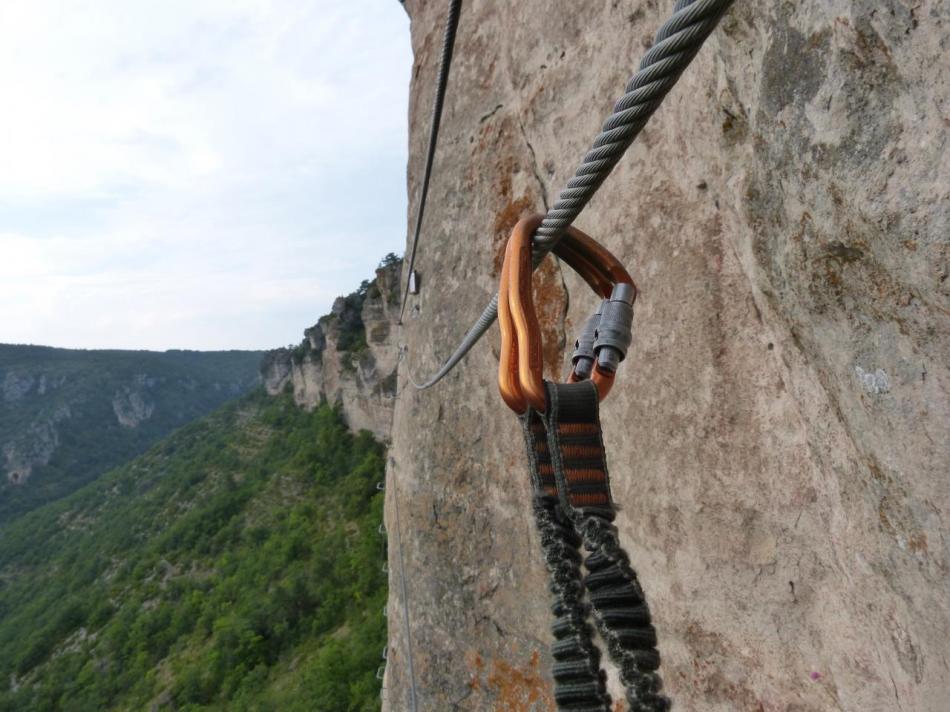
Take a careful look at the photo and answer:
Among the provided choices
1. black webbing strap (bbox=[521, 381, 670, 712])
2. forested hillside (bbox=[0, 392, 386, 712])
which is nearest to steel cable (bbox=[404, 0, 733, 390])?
black webbing strap (bbox=[521, 381, 670, 712])

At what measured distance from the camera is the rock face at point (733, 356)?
1011 millimetres

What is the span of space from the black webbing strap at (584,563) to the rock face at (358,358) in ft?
76.2

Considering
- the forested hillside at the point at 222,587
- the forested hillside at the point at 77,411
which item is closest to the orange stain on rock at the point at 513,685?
the forested hillside at the point at 222,587

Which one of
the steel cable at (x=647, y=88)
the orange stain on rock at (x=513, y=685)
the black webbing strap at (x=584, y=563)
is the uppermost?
the steel cable at (x=647, y=88)

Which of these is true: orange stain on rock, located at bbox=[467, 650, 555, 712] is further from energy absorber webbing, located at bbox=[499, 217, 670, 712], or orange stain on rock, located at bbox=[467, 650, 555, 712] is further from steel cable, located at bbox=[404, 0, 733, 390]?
steel cable, located at bbox=[404, 0, 733, 390]

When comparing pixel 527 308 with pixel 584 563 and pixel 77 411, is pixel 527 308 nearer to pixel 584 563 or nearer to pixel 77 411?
pixel 584 563

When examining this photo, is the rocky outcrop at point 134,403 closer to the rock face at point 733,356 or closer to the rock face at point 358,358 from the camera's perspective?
the rock face at point 358,358

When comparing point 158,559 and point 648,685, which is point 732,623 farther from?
point 158,559

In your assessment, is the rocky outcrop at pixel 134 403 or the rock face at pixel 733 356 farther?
the rocky outcrop at pixel 134 403

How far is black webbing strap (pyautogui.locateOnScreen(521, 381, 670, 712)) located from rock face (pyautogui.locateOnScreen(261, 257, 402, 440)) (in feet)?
76.2

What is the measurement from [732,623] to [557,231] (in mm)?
1868

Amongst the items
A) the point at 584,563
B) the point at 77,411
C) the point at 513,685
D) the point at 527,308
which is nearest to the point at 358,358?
the point at 513,685

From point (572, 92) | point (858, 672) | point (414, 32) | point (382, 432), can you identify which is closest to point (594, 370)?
point (858, 672)

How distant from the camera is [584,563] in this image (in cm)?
83
